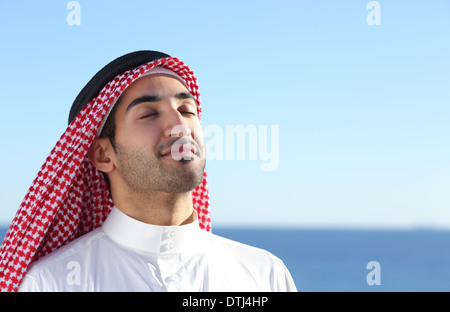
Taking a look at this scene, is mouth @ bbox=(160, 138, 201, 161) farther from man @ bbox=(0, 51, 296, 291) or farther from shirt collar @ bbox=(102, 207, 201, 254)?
shirt collar @ bbox=(102, 207, 201, 254)

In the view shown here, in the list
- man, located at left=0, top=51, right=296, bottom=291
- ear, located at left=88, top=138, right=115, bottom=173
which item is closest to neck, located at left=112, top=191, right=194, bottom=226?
man, located at left=0, top=51, right=296, bottom=291

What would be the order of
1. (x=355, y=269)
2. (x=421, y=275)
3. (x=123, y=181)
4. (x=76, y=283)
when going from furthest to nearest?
(x=355, y=269) < (x=421, y=275) < (x=123, y=181) < (x=76, y=283)

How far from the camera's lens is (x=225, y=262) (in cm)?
315

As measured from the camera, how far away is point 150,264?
3.02 metres

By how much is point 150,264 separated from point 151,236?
0.42ft

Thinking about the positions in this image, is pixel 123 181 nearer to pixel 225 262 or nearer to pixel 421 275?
pixel 225 262

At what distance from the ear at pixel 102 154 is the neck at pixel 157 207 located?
15 cm

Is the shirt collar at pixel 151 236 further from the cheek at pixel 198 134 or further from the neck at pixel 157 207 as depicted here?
the cheek at pixel 198 134

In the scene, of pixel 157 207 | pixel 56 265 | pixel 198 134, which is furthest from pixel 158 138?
pixel 56 265

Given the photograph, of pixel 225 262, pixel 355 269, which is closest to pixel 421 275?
pixel 355 269

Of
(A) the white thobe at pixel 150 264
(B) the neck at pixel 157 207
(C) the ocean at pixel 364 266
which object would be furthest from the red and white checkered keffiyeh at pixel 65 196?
(C) the ocean at pixel 364 266

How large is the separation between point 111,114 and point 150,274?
78 cm

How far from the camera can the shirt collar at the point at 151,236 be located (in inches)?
120

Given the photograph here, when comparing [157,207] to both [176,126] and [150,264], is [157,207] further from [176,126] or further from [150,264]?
[176,126]
